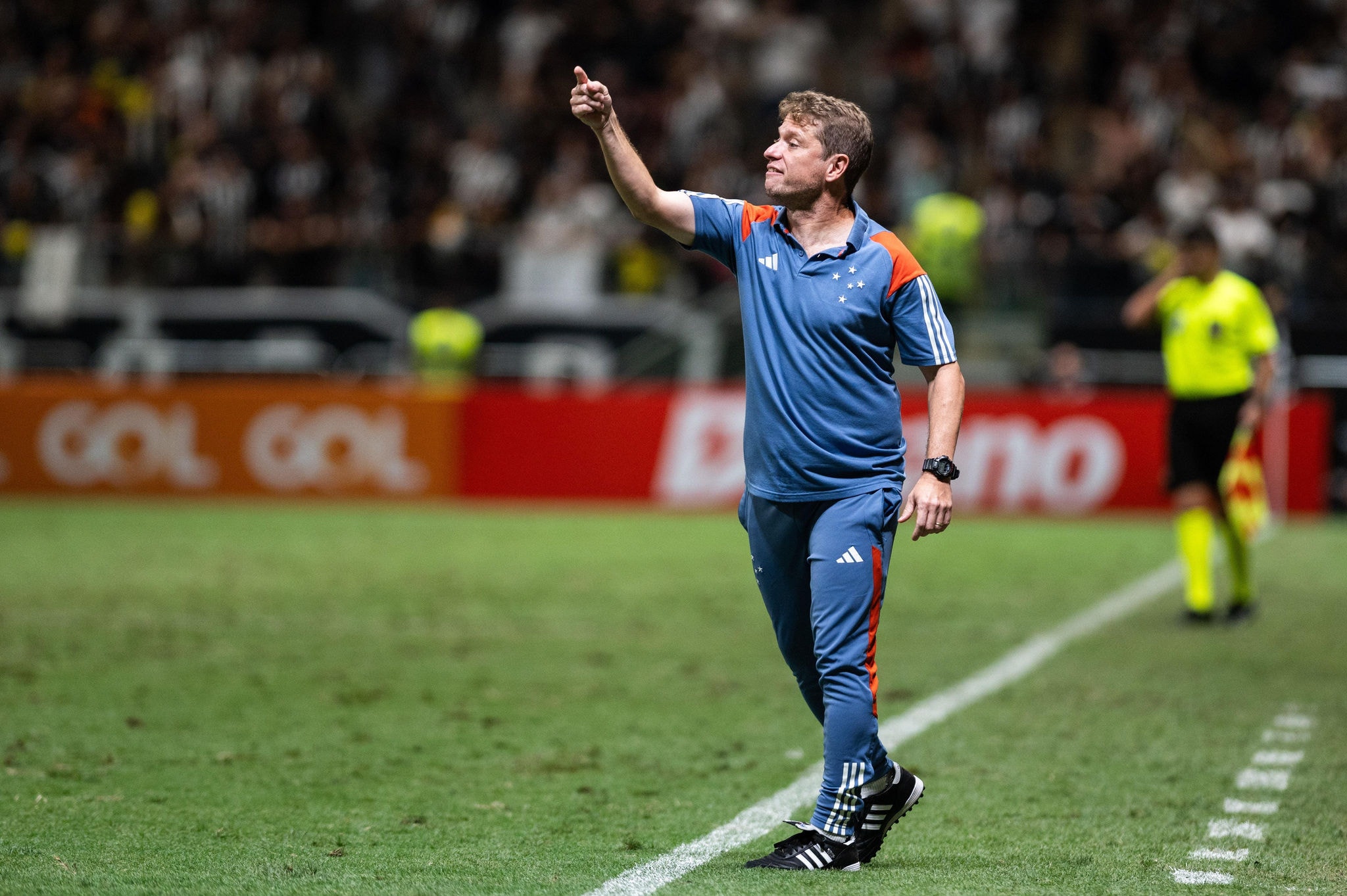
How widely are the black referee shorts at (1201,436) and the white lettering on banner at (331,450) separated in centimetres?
922

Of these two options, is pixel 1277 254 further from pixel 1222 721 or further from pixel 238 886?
pixel 238 886

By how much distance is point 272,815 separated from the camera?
206 inches

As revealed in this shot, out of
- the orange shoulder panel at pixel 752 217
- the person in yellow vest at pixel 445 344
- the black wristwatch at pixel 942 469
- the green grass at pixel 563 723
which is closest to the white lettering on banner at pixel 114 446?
the person in yellow vest at pixel 445 344

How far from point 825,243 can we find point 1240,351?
6.00 m

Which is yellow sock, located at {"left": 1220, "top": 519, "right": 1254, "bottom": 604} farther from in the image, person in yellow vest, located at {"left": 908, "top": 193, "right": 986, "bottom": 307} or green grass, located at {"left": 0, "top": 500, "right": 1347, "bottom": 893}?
person in yellow vest, located at {"left": 908, "top": 193, "right": 986, "bottom": 307}

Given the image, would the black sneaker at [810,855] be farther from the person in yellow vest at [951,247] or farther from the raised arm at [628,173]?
the person in yellow vest at [951,247]

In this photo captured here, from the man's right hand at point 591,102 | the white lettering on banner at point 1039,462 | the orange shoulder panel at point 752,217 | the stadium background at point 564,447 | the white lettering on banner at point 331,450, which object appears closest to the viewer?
the man's right hand at point 591,102

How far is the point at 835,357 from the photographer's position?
475 centimetres

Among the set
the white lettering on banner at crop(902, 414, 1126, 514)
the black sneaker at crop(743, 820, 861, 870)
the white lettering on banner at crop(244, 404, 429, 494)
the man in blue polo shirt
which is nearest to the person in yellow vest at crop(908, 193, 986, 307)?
the white lettering on banner at crop(902, 414, 1126, 514)

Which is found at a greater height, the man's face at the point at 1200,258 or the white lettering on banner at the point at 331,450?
the man's face at the point at 1200,258

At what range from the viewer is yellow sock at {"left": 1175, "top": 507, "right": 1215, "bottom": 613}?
32.7 feet

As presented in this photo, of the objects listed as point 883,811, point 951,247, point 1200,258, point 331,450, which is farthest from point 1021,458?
point 883,811

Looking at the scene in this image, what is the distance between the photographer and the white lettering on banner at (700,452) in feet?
55.9

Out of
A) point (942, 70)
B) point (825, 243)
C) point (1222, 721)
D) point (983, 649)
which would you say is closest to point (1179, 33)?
Result: point (942, 70)
